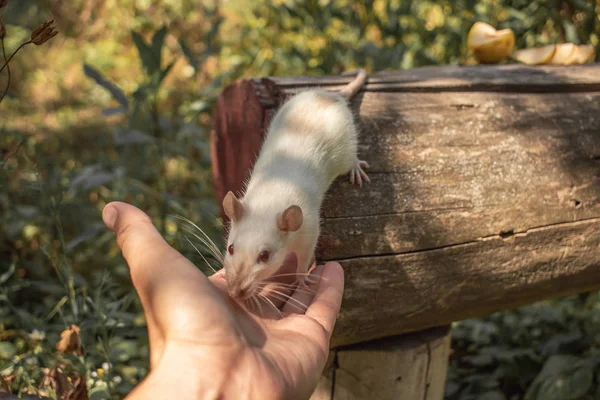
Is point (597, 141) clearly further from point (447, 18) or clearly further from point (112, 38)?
point (112, 38)

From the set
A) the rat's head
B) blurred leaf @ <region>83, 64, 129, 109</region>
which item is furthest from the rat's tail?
blurred leaf @ <region>83, 64, 129, 109</region>

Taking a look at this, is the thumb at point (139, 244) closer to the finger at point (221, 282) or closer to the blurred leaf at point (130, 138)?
the finger at point (221, 282)

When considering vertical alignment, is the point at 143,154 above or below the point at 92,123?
above

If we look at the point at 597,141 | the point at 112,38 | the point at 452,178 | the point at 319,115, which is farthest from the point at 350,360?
the point at 112,38

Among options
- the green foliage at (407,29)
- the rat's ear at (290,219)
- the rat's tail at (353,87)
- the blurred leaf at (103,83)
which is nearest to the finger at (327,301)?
the rat's ear at (290,219)

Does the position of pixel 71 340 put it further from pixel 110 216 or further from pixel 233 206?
pixel 233 206

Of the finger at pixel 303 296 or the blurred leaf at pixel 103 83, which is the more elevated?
the blurred leaf at pixel 103 83
